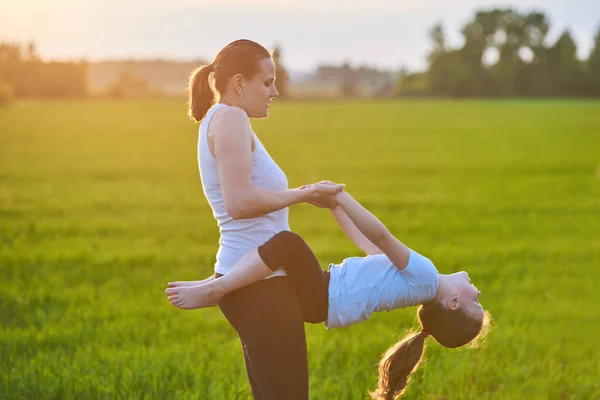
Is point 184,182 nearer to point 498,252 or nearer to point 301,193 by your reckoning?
point 498,252

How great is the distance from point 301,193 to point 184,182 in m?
20.3

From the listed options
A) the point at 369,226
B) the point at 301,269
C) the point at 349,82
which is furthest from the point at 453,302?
the point at 349,82

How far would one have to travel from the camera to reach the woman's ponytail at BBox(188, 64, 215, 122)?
13.8 feet

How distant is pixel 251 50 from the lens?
3955 millimetres

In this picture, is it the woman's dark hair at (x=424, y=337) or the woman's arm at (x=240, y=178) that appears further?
the woman's dark hair at (x=424, y=337)

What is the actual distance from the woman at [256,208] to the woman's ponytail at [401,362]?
69cm

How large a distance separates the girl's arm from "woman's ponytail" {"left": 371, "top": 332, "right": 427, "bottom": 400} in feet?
2.35

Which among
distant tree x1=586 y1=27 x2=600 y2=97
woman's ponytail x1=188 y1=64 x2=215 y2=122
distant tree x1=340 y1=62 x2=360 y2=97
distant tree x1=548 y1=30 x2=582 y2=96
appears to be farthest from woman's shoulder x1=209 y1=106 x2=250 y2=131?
distant tree x1=340 y1=62 x2=360 y2=97

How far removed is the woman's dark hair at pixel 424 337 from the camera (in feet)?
14.0

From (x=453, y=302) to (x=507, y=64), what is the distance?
14019cm

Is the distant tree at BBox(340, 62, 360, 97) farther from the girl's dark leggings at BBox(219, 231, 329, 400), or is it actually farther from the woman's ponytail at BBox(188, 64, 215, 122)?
the girl's dark leggings at BBox(219, 231, 329, 400)

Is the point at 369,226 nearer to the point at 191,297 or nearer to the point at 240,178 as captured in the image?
the point at 240,178

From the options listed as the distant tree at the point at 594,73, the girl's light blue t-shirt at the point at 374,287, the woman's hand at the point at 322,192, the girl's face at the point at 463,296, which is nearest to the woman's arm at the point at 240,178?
the woman's hand at the point at 322,192

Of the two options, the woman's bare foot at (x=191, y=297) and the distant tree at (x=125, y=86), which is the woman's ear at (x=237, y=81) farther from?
the distant tree at (x=125, y=86)
